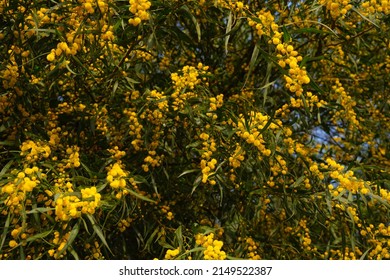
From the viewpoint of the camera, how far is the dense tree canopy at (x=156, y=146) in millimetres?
2186

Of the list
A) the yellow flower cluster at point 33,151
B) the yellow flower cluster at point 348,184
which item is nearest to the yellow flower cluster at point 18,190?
the yellow flower cluster at point 33,151

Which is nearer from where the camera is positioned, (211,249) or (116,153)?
(211,249)

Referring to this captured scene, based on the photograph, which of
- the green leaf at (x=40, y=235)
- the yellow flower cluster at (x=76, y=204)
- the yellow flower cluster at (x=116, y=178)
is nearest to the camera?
the yellow flower cluster at (x=76, y=204)

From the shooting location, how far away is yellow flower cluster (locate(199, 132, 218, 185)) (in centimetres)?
246

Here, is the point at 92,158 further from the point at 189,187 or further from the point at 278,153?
the point at 278,153

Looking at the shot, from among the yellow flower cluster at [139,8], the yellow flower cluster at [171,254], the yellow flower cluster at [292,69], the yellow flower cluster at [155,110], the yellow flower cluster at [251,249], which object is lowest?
the yellow flower cluster at [251,249]

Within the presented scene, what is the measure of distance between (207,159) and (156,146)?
0.34m

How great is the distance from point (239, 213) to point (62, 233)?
51.4 inches

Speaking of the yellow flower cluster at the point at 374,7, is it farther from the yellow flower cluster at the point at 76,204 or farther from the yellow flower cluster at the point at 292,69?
the yellow flower cluster at the point at 76,204

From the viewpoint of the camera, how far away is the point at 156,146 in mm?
2742

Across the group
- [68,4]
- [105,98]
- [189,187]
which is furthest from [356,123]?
[68,4]

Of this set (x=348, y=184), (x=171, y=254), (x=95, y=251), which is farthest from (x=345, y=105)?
(x=95, y=251)

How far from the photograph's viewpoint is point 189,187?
297 centimetres

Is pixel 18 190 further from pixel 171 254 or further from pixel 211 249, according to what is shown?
pixel 211 249
